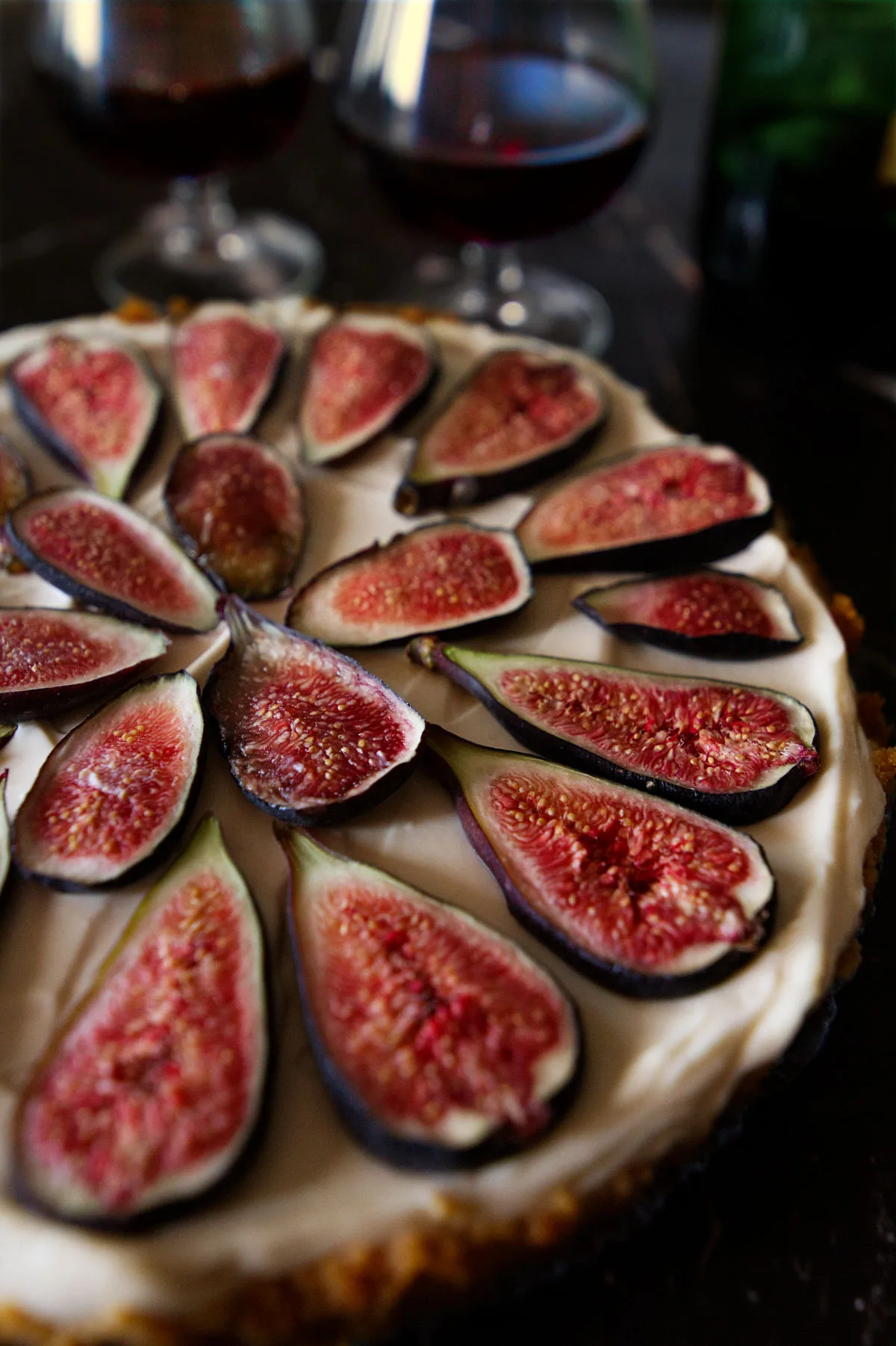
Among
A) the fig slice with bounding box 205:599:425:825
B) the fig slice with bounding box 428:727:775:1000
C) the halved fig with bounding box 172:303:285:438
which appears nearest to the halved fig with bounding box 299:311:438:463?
the halved fig with bounding box 172:303:285:438

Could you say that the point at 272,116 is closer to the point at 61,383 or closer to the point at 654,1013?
the point at 61,383

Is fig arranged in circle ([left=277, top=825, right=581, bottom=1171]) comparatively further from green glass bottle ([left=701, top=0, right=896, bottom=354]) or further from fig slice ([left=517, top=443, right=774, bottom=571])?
green glass bottle ([left=701, top=0, right=896, bottom=354])

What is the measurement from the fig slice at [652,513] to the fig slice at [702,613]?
0.16 feet

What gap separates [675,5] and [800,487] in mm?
3035

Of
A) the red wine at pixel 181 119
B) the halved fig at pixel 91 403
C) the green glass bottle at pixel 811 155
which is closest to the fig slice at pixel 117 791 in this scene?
the halved fig at pixel 91 403

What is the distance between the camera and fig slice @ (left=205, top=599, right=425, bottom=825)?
137 centimetres

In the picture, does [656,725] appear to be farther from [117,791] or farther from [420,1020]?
[117,791]

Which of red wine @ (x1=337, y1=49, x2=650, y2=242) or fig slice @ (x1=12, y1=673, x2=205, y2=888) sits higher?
red wine @ (x1=337, y1=49, x2=650, y2=242)

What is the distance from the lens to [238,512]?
5.76ft

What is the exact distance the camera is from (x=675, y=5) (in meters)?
4.52

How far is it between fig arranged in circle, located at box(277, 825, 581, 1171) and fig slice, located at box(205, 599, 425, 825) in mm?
70

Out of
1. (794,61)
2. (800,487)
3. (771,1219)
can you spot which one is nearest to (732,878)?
(771,1219)

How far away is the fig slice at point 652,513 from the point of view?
1.74 meters

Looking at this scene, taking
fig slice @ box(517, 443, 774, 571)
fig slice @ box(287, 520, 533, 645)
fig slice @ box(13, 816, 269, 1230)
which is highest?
fig slice @ box(517, 443, 774, 571)
